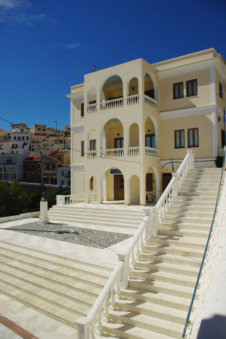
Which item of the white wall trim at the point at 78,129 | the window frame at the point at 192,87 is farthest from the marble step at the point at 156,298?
the white wall trim at the point at 78,129

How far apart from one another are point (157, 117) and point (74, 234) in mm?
10995

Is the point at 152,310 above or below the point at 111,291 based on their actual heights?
below

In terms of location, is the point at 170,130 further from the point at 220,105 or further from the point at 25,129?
the point at 25,129

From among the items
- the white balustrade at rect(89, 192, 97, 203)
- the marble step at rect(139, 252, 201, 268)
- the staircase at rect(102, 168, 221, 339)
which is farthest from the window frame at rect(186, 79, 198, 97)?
the marble step at rect(139, 252, 201, 268)

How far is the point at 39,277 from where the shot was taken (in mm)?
8797

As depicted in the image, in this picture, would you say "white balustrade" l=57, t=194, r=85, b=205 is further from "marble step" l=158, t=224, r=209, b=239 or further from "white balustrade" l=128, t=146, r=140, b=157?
"marble step" l=158, t=224, r=209, b=239

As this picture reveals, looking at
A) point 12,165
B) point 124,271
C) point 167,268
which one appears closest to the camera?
point 124,271

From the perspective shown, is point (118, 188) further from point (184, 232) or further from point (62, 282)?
point (62, 282)

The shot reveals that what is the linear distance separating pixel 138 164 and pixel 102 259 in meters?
9.65

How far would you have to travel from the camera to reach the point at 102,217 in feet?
50.8

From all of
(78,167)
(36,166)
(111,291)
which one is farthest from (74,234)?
(36,166)

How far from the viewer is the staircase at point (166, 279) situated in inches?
226

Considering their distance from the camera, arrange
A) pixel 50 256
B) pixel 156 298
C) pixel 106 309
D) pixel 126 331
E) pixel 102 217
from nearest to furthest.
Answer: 1. pixel 126 331
2. pixel 106 309
3. pixel 156 298
4. pixel 50 256
5. pixel 102 217

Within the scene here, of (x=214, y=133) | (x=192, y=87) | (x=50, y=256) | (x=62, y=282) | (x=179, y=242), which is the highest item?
(x=192, y=87)
